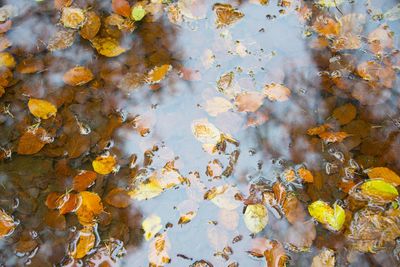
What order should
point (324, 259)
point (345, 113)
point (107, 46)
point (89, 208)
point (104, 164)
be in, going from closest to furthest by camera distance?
point (324, 259)
point (89, 208)
point (104, 164)
point (345, 113)
point (107, 46)

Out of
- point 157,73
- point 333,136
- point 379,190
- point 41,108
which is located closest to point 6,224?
point 41,108

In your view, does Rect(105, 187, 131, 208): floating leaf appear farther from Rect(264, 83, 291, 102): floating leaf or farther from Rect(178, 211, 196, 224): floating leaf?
Rect(264, 83, 291, 102): floating leaf

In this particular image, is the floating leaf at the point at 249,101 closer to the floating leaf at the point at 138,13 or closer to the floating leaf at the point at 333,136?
the floating leaf at the point at 333,136

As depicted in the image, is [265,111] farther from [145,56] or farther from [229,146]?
[145,56]

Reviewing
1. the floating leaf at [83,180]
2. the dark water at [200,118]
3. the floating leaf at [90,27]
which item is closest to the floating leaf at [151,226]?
the dark water at [200,118]

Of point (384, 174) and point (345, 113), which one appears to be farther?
point (345, 113)

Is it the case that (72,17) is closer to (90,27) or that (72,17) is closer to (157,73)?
(90,27)
